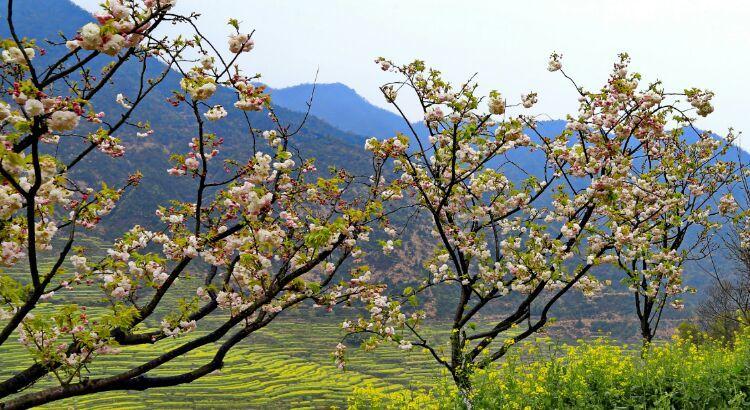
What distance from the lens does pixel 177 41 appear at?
210 inches

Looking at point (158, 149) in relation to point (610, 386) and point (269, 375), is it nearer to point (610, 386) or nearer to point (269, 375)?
point (269, 375)

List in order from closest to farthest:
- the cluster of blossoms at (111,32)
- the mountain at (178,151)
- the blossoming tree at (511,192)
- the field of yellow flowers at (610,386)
→ 1. the cluster of blossoms at (111,32)
2. the field of yellow flowers at (610,386)
3. the blossoming tree at (511,192)
4. the mountain at (178,151)

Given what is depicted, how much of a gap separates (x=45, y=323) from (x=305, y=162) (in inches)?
173

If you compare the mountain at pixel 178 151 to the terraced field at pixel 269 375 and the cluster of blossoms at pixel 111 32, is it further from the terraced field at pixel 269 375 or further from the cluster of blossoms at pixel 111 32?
the cluster of blossoms at pixel 111 32

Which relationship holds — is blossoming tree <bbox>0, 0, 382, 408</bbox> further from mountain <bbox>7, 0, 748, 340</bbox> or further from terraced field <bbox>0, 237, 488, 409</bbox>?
mountain <bbox>7, 0, 748, 340</bbox>

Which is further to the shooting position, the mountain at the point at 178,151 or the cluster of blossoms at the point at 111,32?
the mountain at the point at 178,151

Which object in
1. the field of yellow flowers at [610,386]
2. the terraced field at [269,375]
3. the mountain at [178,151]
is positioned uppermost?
the mountain at [178,151]

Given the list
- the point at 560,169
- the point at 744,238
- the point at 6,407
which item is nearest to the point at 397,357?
the point at 744,238

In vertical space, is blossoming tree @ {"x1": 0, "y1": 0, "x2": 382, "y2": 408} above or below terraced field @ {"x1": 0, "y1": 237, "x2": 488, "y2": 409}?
above

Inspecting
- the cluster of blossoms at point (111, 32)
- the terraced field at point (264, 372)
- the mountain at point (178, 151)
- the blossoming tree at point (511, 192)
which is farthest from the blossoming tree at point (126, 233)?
the mountain at point (178, 151)

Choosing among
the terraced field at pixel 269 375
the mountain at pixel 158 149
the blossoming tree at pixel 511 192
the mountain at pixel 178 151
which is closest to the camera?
the blossoming tree at pixel 511 192

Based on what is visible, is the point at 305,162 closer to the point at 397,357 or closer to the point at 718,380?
the point at 718,380

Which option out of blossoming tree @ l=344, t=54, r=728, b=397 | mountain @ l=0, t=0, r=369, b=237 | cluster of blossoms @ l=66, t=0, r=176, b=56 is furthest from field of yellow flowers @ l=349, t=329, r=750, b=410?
mountain @ l=0, t=0, r=369, b=237

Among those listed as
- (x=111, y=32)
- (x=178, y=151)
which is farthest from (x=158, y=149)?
(x=111, y=32)
